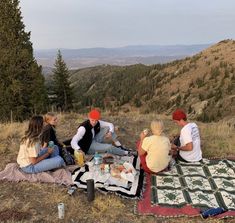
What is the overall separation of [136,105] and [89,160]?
2512 centimetres

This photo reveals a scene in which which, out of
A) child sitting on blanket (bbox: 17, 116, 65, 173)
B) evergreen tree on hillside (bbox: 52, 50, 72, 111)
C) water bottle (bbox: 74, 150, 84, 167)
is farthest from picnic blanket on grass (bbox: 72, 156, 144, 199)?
evergreen tree on hillside (bbox: 52, 50, 72, 111)

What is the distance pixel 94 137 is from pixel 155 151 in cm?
206

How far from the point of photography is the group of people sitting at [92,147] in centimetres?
717

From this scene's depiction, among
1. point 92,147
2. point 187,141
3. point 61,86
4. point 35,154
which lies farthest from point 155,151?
point 61,86

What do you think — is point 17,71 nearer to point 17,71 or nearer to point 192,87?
point 17,71

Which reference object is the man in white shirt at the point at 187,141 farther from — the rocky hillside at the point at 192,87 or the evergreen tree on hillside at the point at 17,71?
the evergreen tree on hillside at the point at 17,71

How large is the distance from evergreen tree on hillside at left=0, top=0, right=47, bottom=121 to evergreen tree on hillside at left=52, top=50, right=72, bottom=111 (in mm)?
10867

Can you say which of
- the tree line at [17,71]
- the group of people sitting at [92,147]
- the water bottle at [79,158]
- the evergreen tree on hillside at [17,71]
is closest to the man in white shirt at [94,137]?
the group of people sitting at [92,147]

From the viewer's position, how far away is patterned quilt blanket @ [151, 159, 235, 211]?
20.7 ft

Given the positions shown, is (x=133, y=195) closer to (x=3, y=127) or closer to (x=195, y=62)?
(x=3, y=127)

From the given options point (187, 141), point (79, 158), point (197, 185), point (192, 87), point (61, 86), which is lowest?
point (61, 86)

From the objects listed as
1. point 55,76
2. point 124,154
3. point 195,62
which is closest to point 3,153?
point 124,154

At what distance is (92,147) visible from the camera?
880 centimetres

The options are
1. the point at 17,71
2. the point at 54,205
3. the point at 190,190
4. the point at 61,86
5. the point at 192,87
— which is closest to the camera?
the point at 54,205
